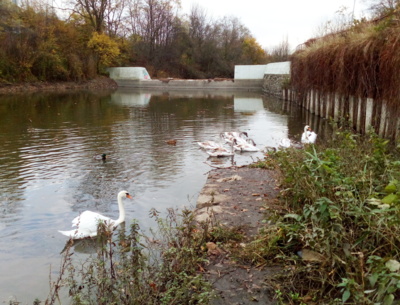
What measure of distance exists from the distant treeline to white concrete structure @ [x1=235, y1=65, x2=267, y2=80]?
922 cm

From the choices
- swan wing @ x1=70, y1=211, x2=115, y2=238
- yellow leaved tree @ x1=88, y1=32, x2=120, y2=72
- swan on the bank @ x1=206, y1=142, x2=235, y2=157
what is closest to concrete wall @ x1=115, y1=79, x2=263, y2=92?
yellow leaved tree @ x1=88, y1=32, x2=120, y2=72

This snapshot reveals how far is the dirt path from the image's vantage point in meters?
3.28

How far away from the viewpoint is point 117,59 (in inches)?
1907

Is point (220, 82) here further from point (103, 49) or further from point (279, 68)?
point (103, 49)

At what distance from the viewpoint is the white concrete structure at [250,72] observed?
4128cm

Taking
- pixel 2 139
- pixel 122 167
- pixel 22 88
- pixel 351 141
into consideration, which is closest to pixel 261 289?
pixel 351 141

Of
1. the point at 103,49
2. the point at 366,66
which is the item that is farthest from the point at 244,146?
the point at 103,49

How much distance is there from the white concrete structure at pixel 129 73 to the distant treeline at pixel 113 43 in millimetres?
1197

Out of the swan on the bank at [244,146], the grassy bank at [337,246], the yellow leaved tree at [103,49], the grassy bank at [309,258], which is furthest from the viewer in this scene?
the yellow leaved tree at [103,49]

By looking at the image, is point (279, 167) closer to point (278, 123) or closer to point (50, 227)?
point (50, 227)

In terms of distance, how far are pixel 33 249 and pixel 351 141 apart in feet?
15.3

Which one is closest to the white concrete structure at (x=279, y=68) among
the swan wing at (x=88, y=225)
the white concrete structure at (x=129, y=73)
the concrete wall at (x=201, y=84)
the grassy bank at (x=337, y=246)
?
the concrete wall at (x=201, y=84)

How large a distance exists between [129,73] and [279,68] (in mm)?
21485

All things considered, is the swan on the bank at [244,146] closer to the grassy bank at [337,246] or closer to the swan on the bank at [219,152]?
the swan on the bank at [219,152]
